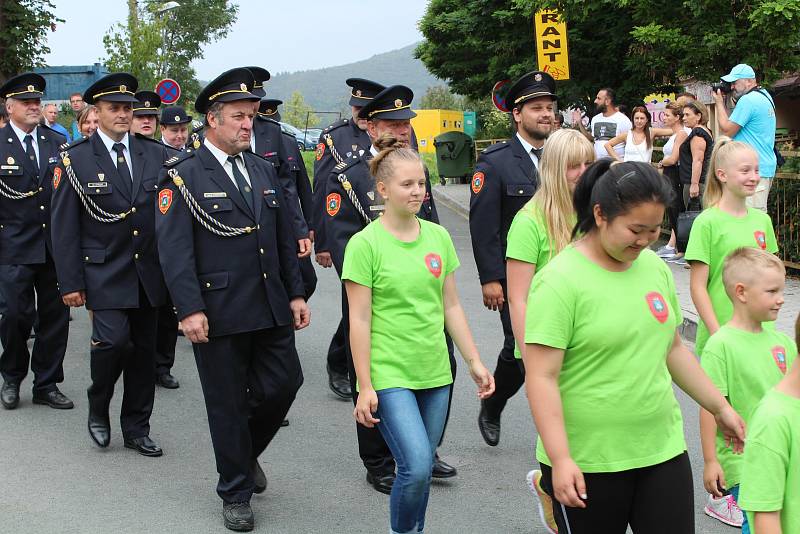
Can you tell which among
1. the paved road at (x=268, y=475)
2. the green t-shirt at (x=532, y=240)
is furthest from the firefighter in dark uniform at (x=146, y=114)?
the green t-shirt at (x=532, y=240)

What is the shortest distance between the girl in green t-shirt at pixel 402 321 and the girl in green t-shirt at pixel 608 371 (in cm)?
115

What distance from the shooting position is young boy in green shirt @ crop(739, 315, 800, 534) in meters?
2.93

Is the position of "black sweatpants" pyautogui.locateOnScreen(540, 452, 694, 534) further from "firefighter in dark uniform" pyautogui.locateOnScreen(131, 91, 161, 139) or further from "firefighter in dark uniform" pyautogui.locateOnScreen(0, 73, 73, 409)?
"firefighter in dark uniform" pyautogui.locateOnScreen(131, 91, 161, 139)

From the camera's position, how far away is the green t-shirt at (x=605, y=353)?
3299mm

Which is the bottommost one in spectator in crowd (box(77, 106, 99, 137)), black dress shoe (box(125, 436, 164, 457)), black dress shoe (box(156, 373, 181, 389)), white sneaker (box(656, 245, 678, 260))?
white sneaker (box(656, 245, 678, 260))

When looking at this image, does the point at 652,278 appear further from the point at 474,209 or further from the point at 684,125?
the point at 684,125

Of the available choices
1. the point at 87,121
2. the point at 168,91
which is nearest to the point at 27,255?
the point at 87,121

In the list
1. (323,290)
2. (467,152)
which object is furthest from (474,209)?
(467,152)

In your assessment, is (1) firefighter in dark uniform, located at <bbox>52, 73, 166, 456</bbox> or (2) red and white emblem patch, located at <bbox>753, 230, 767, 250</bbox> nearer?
(2) red and white emblem patch, located at <bbox>753, 230, 767, 250</bbox>

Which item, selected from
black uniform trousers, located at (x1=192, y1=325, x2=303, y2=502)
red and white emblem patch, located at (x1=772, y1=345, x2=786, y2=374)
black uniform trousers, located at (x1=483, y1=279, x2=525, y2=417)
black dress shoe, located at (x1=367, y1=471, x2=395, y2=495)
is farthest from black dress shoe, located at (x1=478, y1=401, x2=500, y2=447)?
red and white emblem patch, located at (x1=772, y1=345, x2=786, y2=374)

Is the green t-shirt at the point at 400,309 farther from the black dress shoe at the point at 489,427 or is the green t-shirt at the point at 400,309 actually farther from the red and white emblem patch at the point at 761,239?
the black dress shoe at the point at 489,427

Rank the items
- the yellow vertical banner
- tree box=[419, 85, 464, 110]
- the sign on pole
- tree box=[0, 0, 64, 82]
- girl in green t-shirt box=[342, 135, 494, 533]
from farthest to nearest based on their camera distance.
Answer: tree box=[419, 85, 464, 110] → tree box=[0, 0, 64, 82] → the sign on pole → the yellow vertical banner → girl in green t-shirt box=[342, 135, 494, 533]

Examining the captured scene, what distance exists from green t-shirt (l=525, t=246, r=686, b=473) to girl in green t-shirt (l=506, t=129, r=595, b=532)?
137cm

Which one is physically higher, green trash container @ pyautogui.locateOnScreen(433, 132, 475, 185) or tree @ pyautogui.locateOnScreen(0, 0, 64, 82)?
tree @ pyautogui.locateOnScreen(0, 0, 64, 82)
